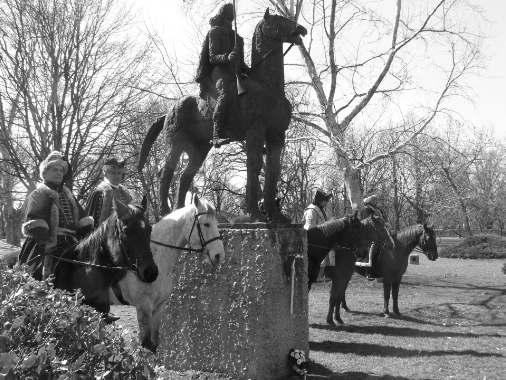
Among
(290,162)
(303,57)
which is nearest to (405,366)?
(303,57)

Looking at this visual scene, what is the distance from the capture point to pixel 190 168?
6246 millimetres

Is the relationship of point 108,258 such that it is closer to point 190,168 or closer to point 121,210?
point 121,210

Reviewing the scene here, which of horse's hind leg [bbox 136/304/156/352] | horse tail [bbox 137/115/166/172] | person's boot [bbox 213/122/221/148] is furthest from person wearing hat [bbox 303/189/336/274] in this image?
horse's hind leg [bbox 136/304/156/352]

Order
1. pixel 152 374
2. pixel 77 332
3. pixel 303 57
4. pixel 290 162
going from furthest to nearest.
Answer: pixel 290 162
pixel 303 57
pixel 77 332
pixel 152 374

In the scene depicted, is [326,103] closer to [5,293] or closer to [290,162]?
[290,162]

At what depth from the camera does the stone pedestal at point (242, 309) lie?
5.30 m

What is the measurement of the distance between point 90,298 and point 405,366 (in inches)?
155

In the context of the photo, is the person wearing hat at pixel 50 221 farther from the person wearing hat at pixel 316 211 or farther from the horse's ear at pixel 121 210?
the person wearing hat at pixel 316 211

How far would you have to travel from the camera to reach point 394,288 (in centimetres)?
1043

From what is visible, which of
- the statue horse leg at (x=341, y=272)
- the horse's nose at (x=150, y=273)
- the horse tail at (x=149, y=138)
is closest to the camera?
the horse's nose at (x=150, y=273)

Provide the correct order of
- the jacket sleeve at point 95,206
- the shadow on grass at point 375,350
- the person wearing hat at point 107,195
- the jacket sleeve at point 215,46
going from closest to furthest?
the jacket sleeve at point 215,46
the person wearing hat at point 107,195
the jacket sleeve at point 95,206
the shadow on grass at point 375,350

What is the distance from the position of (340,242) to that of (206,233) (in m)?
3.81

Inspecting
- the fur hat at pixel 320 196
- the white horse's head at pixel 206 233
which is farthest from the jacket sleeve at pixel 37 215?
the fur hat at pixel 320 196

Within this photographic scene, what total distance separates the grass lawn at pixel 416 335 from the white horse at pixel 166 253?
2044 mm
